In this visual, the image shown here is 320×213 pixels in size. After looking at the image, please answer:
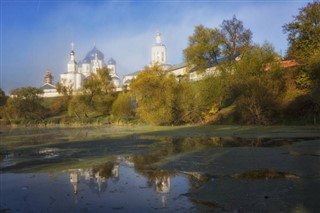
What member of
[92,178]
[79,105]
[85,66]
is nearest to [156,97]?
[79,105]

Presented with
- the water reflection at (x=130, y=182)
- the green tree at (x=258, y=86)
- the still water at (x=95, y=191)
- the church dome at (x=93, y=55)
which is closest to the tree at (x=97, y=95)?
the green tree at (x=258, y=86)

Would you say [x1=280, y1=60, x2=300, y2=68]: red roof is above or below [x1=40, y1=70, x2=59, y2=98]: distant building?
below

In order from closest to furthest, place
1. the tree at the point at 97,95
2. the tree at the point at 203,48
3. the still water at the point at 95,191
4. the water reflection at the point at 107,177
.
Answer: the still water at the point at 95,191, the water reflection at the point at 107,177, the tree at the point at 203,48, the tree at the point at 97,95

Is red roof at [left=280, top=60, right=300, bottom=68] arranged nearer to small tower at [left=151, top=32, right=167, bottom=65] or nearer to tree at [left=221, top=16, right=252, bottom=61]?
tree at [left=221, top=16, right=252, bottom=61]

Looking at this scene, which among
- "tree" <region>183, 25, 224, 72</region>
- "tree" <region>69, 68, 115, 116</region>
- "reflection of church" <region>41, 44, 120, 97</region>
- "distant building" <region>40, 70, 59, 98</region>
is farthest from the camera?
"reflection of church" <region>41, 44, 120, 97</region>

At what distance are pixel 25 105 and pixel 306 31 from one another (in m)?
53.9

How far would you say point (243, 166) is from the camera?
39.9ft

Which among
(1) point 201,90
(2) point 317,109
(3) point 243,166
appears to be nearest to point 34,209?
(3) point 243,166

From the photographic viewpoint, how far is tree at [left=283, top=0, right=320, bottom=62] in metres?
35.7

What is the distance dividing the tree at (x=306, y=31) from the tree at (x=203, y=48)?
17.2 meters

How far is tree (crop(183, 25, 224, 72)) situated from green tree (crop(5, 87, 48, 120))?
3350cm

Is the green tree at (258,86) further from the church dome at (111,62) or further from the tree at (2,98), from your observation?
the church dome at (111,62)

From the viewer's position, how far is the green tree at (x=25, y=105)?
70.2 metres

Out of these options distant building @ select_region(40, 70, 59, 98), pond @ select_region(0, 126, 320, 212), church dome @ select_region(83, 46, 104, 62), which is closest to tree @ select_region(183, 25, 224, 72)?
pond @ select_region(0, 126, 320, 212)
